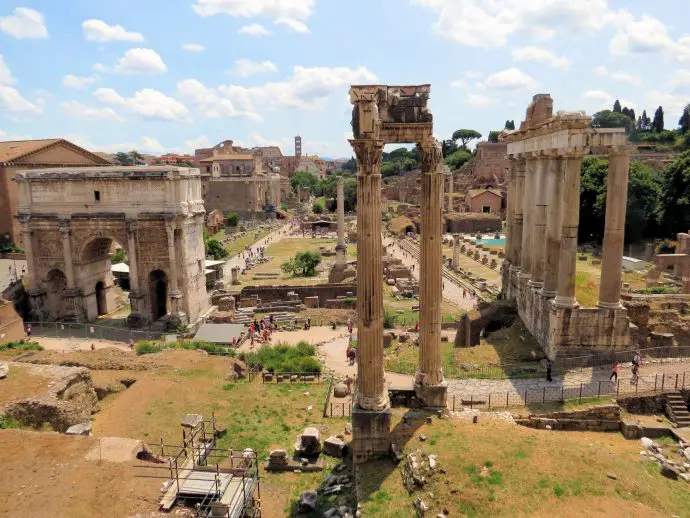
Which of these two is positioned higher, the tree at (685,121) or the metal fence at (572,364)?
the tree at (685,121)

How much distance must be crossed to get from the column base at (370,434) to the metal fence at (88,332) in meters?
19.0

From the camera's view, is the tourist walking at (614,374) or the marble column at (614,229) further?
the marble column at (614,229)

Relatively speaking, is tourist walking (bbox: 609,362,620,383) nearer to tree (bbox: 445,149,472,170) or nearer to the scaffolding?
the scaffolding

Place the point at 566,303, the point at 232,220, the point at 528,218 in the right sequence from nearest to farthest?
the point at 566,303
the point at 528,218
the point at 232,220

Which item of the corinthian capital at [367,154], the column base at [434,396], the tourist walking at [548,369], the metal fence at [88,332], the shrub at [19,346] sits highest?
the corinthian capital at [367,154]

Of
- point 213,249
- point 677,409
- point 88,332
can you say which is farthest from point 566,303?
point 213,249

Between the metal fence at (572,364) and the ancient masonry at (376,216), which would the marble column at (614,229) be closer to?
the metal fence at (572,364)

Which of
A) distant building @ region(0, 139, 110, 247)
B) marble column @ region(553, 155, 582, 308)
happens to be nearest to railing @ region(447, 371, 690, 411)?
marble column @ region(553, 155, 582, 308)

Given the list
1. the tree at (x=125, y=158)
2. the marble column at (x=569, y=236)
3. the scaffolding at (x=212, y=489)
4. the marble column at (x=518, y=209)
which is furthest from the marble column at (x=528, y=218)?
the tree at (x=125, y=158)

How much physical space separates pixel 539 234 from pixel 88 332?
80.0 ft

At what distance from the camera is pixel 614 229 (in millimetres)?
17906

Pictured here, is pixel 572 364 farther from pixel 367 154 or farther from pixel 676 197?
pixel 676 197

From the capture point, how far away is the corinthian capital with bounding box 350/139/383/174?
36.6 feet

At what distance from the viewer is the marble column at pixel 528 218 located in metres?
22.6
